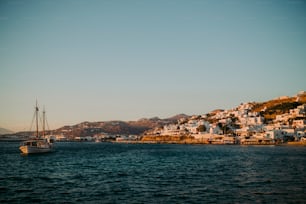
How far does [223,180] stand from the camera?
33719 mm

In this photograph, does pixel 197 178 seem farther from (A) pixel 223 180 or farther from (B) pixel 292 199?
(B) pixel 292 199

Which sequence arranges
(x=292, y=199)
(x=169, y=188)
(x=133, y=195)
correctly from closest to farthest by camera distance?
(x=292, y=199)
(x=133, y=195)
(x=169, y=188)

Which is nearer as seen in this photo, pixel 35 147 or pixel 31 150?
pixel 31 150

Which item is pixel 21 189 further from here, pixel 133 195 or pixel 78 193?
pixel 133 195

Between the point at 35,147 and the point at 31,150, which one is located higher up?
the point at 35,147

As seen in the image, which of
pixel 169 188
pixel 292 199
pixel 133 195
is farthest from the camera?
pixel 169 188

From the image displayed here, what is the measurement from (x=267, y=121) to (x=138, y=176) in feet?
529

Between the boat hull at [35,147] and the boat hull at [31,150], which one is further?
the boat hull at [35,147]

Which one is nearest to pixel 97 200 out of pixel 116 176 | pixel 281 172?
pixel 116 176

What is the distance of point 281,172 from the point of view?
39.8 metres

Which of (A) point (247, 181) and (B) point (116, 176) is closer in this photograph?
(A) point (247, 181)

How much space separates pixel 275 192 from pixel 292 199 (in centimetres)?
271

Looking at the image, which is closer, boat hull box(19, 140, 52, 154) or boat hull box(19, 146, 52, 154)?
boat hull box(19, 146, 52, 154)

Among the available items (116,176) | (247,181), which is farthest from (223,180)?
(116,176)
